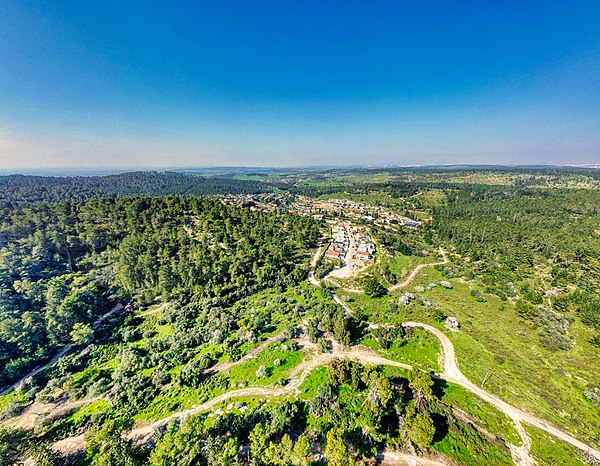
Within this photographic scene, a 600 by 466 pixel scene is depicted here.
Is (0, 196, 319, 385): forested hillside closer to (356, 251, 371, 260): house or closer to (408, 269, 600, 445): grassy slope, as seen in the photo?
(356, 251, 371, 260): house

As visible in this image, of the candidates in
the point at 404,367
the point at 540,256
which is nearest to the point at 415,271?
the point at 404,367

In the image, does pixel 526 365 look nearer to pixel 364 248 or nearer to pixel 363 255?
pixel 363 255

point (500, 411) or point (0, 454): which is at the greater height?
point (0, 454)

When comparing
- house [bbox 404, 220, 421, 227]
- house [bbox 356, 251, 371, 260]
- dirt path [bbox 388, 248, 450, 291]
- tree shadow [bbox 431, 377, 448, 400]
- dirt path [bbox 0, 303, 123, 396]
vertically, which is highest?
house [bbox 404, 220, 421, 227]

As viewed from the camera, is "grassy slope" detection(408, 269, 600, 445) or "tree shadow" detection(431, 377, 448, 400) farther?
"tree shadow" detection(431, 377, 448, 400)

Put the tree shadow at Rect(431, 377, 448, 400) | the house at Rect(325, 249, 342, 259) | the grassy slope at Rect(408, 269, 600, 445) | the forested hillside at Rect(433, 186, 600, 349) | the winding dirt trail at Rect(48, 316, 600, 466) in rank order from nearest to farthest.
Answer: the winding dirt trail at Rect(48, 316, 600, 466), the grassy slope at Rect(408, 269, 600, 445), the tree shadow at Rect(431, 377, 448, 400), the forested hillside at Rect(433, 186, 600, 349), the house at Rect(325, 249, 342, 259)

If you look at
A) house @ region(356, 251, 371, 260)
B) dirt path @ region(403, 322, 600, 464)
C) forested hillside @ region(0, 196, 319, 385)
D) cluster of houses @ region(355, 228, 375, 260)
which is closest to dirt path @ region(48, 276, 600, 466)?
dirt path @ region(403, 322, 600, 464)

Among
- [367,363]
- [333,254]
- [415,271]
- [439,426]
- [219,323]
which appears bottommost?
[415,271]

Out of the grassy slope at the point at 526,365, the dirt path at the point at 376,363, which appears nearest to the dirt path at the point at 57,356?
the dirt path at the point at 376,363

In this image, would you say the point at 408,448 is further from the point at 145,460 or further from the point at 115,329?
the point at 115,329

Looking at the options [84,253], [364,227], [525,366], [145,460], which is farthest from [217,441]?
[364,227]

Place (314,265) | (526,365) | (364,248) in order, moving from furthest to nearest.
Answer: (364,248)
(314,265)
(526,365)
